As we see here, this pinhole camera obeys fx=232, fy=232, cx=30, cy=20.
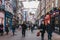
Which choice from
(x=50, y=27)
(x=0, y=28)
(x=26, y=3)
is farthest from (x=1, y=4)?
(x=26, y=3)

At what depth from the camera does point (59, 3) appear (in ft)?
135

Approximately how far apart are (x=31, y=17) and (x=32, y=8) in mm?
10482

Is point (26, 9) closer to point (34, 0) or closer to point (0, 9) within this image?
point (34, 0)

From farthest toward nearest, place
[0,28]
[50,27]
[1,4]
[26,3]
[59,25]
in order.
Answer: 1. [26,3]
2. [1,4]
3. [59,25]
4. [0,28]
5. [50,27]

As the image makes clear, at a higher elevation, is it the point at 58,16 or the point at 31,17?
the point at 58,16

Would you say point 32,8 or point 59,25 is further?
point 32,8

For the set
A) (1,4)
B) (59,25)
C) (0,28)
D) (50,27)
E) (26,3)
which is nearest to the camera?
(50,27)

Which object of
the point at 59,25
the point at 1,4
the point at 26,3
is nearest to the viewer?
the point at 59,25

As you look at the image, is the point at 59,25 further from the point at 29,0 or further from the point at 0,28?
the point at 29,0

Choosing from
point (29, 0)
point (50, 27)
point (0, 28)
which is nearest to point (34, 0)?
point (29, 0)

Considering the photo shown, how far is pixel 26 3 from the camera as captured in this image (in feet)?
536

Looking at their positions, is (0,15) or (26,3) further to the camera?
(26,3)

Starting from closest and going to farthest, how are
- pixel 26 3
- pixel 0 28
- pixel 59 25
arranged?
pixel 0 28
pixel 59 25
pixel 26 3

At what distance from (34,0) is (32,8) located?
234 inches
